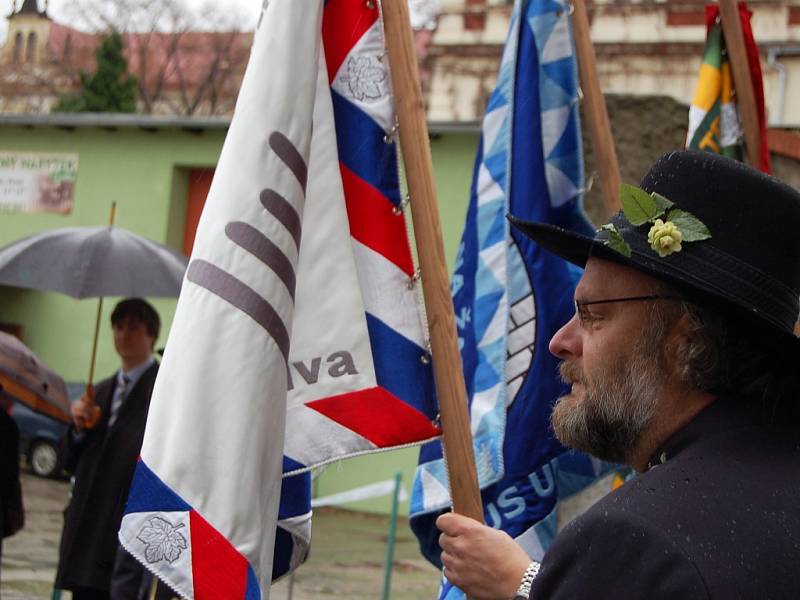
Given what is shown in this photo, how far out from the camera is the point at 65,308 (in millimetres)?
19438

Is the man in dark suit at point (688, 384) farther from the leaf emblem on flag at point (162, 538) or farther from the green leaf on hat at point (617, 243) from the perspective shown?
the leaf emblem on flag at point (162, 538)

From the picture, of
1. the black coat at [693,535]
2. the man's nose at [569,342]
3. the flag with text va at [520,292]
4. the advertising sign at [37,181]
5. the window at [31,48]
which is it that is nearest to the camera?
the black coat at [693,535]

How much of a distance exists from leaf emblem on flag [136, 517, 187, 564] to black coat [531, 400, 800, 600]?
130cm

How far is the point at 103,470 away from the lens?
5953 mm

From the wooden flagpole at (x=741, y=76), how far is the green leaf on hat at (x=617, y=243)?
107 inches

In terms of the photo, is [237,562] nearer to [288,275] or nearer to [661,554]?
[288,275]

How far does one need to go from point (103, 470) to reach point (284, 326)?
10.1 feet

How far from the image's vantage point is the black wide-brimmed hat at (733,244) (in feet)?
6.79

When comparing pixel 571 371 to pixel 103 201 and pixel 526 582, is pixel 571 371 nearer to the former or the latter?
pixel 526 582

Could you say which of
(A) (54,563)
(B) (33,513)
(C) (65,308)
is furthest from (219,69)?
(A) (54,563)

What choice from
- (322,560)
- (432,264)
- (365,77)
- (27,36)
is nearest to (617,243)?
(432,264)

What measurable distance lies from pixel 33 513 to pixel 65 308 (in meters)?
5.92

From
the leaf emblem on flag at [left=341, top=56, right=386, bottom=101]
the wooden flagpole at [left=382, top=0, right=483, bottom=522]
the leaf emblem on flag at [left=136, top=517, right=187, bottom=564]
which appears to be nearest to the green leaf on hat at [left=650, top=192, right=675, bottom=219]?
the wooden flagpole at [left=382, top=0, right=483, bottom=522]

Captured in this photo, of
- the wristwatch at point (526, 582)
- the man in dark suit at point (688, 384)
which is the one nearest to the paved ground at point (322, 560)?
the wristwatch at point (526, 582)
